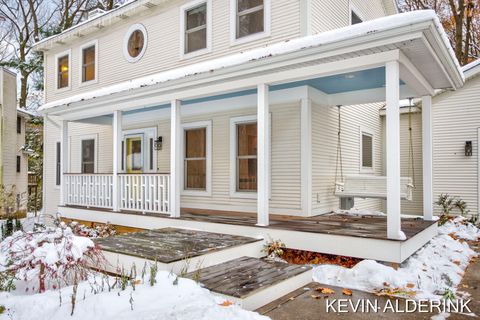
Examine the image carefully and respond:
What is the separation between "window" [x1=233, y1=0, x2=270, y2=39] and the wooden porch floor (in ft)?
13.4

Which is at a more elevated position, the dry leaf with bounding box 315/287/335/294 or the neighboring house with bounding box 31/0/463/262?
the neighboring house with bounding box 31/0/463/262

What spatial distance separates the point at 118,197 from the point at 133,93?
239 cm

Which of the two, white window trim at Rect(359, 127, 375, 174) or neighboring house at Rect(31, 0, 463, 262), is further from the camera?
white window trim at Rect(359, 127, 375, 174)

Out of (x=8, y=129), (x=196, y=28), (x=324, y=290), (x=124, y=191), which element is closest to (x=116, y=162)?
(x=124, y=191)

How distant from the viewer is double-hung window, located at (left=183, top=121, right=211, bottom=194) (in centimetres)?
896

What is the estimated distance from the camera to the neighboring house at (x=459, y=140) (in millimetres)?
9508

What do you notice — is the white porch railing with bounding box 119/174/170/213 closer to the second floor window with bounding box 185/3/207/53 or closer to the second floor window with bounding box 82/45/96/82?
the second floor window with bounding box 185/3/207/53

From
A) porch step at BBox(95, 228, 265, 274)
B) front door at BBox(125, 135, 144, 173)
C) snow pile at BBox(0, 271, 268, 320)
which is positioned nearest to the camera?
snow pile at BBox(0, 271, 268, 320)

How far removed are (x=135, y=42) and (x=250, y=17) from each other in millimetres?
4134

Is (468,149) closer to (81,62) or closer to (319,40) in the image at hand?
(319,40)

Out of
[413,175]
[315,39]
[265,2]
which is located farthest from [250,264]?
[413,175]

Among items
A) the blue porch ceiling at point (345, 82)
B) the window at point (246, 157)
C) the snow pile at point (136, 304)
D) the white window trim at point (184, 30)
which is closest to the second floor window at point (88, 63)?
the white window trim at point (184, 30)

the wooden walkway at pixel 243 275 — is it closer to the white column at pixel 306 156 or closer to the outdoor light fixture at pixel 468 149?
the white column at pixel 306 156

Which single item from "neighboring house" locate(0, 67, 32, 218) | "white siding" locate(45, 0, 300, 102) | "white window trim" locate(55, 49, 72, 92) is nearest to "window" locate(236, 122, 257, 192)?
"white siding" locate(45, 0, 300, 102)
